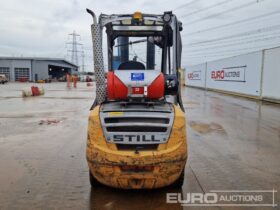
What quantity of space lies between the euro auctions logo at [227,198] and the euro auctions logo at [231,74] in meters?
18.5

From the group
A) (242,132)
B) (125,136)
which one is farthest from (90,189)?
(242,132)

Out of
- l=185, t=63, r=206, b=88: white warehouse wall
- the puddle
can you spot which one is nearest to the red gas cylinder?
the puddle

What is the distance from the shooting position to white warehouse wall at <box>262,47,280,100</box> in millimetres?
17172

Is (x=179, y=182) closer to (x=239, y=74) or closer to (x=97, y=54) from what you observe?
(x=97, y=54)

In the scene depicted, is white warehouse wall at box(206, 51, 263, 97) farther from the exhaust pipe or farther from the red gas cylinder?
the exhaust pipe

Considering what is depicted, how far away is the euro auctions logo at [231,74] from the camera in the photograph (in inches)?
855

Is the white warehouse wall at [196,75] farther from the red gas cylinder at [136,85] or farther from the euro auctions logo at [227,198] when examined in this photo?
the red gas cylinder at [136,85]

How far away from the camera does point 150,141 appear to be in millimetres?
3729

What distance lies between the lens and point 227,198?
4.04 metres

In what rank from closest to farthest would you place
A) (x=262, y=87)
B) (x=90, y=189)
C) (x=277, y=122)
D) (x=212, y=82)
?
(x=90, y=189)
(x=277, y=122)
(x=262, y=87)
(x=212, y=82)

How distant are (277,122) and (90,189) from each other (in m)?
8.42

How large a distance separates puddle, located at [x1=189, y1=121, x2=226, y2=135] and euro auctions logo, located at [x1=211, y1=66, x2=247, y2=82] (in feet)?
42.9

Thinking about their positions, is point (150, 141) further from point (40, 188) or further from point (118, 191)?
point (40, 188)

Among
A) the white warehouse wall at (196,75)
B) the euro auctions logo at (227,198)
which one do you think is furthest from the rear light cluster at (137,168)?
the white warehouse wall at (196,75)
